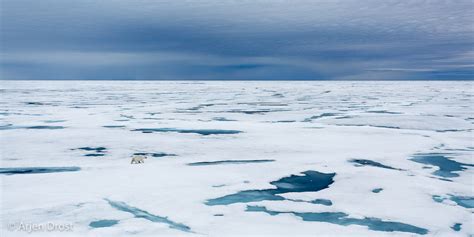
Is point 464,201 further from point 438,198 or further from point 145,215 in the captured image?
point 145,215

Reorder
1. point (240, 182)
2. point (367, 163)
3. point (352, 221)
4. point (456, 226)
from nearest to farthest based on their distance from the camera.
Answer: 1. point (456, 226)
2. point (352, 221)
3. point (240, 182)
4. point (367, 163)

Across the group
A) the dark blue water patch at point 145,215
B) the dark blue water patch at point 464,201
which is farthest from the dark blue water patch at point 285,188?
the dark blue water patch at point 464,201

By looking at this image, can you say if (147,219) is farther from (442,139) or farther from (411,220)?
(442,139)

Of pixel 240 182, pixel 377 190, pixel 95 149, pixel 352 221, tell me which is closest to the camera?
pixel 352 221

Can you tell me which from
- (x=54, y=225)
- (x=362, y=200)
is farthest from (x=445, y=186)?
(x=54, y=225)

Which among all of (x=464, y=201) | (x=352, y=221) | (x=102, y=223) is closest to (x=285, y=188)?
(x=352, y=221)

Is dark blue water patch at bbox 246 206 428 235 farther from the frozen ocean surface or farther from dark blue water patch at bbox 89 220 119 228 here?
dark blue water patch at bbox 89 220 119 228
